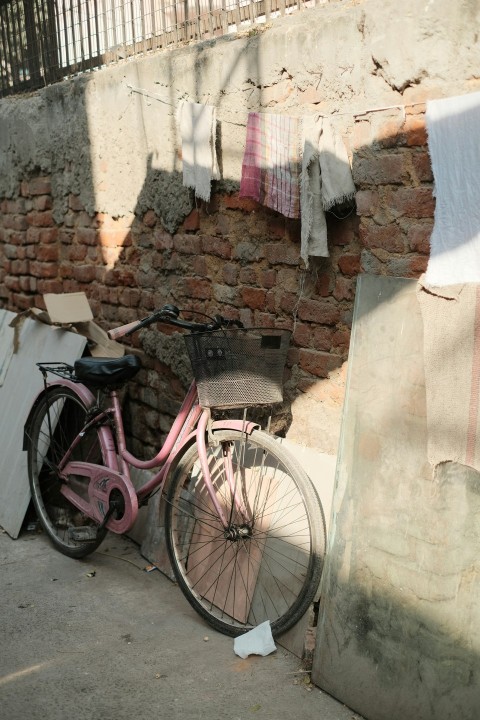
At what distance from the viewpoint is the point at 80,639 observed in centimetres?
353

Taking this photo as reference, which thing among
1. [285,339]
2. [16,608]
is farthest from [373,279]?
[16,608]

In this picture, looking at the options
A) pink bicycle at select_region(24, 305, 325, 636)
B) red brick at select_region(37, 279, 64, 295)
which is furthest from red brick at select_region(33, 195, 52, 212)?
pink bicycle at select_region(24, 305, 325, 636)

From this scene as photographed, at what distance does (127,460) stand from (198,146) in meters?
1.47

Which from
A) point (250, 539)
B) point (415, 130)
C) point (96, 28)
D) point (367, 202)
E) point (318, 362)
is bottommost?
point (250, 539)

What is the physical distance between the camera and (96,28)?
4973mm

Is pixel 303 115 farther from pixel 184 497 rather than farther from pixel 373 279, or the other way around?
pixel 184 497

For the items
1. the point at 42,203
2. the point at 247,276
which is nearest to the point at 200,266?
the point at 247,276

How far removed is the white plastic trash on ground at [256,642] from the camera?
3.35 metres

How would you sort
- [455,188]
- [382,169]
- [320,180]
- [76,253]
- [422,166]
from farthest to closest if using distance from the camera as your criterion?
[76,253], [320,180], [382,169], [422,166], [455,188]

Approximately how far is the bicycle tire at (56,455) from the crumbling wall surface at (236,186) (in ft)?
1.28

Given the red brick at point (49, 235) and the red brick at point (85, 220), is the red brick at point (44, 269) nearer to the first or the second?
the red brick at point (49, 235)

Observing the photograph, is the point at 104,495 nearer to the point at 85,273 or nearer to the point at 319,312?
the point at 319,312

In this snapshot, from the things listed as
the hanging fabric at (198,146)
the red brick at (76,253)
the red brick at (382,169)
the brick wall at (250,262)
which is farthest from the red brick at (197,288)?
the red brick at (382,169)

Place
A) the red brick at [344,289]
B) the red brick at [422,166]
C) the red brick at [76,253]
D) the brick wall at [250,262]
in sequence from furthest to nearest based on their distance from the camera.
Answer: the red brick at [76,253], the red brick at [344,289], the brick wall at [250,262], the red brick at [422,166]
